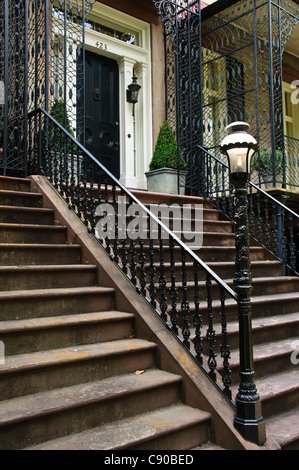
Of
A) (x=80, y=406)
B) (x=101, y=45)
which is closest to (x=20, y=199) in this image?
(x=80, y=406)

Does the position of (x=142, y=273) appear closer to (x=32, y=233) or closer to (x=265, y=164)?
(x=32, y=233)

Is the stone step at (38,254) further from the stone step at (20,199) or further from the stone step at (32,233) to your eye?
the stone step at (20,199)

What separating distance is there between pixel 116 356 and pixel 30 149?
3.56 m

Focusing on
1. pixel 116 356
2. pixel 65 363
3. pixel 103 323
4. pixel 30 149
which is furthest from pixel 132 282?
pixel 30 149

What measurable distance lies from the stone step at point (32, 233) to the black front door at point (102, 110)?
11.1 feet

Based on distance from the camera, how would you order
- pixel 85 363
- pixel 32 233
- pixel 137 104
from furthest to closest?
pixel 137 104
pixel 32 233
pixel 85 363

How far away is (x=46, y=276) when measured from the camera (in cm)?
351

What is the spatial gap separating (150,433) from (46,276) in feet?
5.48

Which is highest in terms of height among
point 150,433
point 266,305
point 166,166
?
point 166,166

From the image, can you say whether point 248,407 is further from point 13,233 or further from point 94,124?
point 94,124

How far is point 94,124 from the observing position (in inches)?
291

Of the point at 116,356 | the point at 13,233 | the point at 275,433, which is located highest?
the point at 13,233

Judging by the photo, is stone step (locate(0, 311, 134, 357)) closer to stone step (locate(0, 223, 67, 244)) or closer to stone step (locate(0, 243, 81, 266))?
stone step (locate(0, 243, 81, 266))

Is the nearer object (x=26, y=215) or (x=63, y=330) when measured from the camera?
(x=63, y=330)
